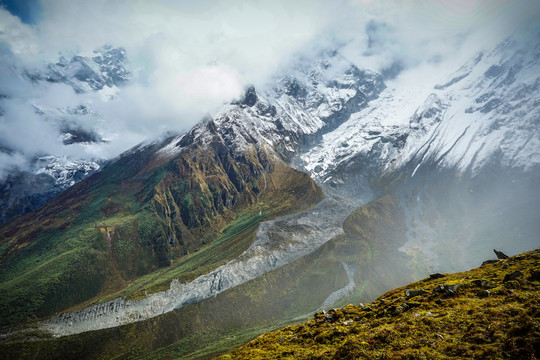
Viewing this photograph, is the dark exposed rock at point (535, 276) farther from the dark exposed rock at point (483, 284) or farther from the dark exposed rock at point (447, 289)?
the dark exposed rock at point (447, 289)

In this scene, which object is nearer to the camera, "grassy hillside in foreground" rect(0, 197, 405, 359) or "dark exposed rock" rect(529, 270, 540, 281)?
"dark exposed rock" rect(529, 270, 540, 281)

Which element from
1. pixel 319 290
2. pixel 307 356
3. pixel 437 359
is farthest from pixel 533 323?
pixel 319 290

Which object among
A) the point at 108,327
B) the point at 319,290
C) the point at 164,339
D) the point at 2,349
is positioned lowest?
the point at 319,290

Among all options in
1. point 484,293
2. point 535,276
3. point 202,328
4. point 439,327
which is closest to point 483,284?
point 484,293

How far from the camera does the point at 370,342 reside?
23328 mm

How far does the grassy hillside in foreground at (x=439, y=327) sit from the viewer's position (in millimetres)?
18312

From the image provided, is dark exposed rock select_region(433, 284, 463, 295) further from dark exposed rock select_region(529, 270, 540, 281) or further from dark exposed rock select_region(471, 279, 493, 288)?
dark exposed rock select_region(529, 270, 540, 281)

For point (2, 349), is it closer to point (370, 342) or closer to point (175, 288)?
point (175, 288)

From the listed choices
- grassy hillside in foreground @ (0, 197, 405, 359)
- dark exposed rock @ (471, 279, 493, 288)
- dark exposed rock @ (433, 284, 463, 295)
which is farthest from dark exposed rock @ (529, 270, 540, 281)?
grassy hillside in foreground @ (0, 197, 405, 359)

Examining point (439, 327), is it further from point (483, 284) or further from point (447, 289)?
point (483, 284)

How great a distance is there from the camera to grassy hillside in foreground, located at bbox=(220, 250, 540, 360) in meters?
18.3

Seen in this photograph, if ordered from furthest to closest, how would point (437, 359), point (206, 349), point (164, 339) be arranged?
point (164, 339)
point (206, 349)
point (437, 359)

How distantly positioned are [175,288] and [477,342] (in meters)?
199

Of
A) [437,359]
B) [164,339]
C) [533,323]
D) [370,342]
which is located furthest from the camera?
[164,339]
